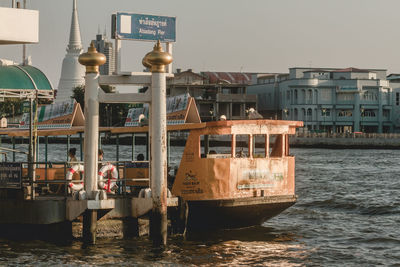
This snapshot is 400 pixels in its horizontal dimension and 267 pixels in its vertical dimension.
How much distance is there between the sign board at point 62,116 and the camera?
24531 mm

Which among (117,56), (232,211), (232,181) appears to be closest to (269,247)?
(232,211)

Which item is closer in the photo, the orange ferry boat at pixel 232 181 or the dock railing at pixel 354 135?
the orange ferry boat at pixel 232 181

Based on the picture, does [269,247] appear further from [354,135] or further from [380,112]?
[380,112]

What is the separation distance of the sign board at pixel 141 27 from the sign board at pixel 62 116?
431 cm

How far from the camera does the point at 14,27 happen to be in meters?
19.4

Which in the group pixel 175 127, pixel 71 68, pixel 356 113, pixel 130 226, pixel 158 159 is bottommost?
pixel 130 226

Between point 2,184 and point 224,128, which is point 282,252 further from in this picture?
point 2,184

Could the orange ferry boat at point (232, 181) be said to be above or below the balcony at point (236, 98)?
below

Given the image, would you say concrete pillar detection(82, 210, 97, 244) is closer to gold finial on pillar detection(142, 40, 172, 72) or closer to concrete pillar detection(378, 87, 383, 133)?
gold finial on pillar detection(142, 40, 172, 72)

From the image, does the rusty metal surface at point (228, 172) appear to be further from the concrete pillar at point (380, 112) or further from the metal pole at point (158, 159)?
the concrete pillar at point (380, 112)

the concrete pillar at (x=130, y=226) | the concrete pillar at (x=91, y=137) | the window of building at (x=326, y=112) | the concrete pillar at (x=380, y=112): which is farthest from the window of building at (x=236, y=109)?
the concrete pillar at (x=91, y=137)

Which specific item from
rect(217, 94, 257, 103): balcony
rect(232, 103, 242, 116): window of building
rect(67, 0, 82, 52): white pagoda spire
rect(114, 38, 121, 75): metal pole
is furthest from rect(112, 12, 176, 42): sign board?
rect(67, 0, 82, 52): white pagoda spire

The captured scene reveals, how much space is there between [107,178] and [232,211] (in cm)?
330

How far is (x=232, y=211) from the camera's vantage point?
786 inches
